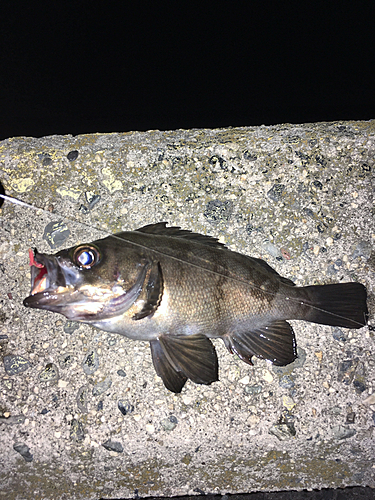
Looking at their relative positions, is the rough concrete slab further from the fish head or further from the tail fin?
the fish head

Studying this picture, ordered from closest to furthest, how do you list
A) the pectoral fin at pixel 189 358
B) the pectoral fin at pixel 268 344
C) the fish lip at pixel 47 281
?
1. the fish lip at pixel 47 281
2. the pectoral fin at pixel 189 358
3. the pectoral fin at pixel 268 344

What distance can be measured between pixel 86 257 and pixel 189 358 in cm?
80

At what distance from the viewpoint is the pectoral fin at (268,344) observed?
2020mm

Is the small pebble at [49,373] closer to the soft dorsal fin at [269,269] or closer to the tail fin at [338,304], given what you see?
the soft dorsal fin at [269,269]

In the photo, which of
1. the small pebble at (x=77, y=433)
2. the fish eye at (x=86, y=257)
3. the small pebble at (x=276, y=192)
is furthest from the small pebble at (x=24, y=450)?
the small pebble at (x=276, y=192)

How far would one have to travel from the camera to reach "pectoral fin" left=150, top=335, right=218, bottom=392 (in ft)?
6.25

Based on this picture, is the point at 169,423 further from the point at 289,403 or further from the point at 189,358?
the point at 289,403

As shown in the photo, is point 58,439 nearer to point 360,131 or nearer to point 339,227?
point 339,227

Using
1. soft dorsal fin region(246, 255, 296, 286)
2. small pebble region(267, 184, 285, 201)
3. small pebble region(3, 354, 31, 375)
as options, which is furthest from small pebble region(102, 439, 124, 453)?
small pebble region(267, 184, 285, 201)

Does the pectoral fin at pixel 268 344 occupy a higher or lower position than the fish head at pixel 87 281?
lower

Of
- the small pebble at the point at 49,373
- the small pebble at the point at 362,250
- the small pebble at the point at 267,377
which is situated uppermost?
the small pebble at the point at 362,250

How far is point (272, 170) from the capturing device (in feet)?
7.80

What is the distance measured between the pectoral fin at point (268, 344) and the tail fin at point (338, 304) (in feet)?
0.56

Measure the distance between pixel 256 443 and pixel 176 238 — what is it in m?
1.38
